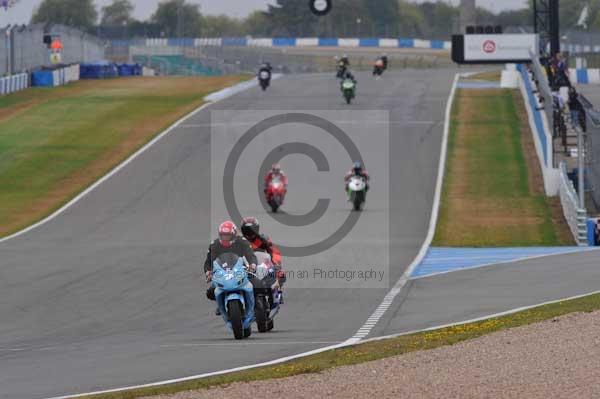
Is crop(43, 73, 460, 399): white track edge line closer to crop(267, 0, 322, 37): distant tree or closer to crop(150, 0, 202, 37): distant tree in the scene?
crop(267, 0, 322, 37): distant tree

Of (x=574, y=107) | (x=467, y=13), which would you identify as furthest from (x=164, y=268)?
(x=467, y=13)

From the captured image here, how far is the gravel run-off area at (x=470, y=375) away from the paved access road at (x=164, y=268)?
5.08 feet

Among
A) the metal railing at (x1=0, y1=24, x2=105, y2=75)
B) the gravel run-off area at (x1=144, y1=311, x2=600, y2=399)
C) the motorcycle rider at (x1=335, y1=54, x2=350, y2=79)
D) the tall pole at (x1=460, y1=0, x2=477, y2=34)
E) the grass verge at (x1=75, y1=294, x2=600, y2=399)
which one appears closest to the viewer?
the gravel run-off area at (x1=144, y1=311, x2=600, y2=399)

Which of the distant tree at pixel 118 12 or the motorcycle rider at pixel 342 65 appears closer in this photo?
the motorcycle rider at pixel 342 65

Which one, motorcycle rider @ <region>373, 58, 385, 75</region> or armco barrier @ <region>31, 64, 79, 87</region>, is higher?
motorcycle rider @ <region>373, 58, 385, 75</region>

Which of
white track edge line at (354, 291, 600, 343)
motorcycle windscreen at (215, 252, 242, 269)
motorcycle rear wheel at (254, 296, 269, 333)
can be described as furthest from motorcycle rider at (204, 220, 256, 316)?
white track edge line at (354, 291, 600, 343)

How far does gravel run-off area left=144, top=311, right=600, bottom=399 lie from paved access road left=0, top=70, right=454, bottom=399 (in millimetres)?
1547

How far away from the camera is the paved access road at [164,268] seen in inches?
537

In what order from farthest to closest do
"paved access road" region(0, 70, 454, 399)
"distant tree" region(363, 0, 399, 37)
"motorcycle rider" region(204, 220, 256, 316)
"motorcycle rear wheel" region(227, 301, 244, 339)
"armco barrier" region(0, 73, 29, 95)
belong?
1. "distant tree" region(363, 0, 399, 37)
2. "armco barrier" region(0, 73, 29, 95)
3. "motorcycle rider" region(204, 220, 256, 316)
4. "motorcycle rear wheel" region(227, 301, 244, 339)
5. "paved access road" region(0, 70, 454, 399)

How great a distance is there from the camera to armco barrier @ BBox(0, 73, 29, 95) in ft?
211

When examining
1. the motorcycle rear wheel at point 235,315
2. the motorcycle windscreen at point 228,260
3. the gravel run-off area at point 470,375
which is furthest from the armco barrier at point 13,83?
the gravel run-off area at point 470,375

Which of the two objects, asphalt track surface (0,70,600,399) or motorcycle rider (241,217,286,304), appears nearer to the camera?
asphalt track surface (0,70,600,399)

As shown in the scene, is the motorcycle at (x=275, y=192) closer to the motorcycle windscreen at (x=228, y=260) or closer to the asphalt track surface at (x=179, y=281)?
the asphalt track surface at (x=179, y=281)

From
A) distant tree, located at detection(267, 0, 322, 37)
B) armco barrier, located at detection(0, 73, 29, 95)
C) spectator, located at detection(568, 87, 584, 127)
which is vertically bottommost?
spectator, located at detection(568, 87, 584, 127)
